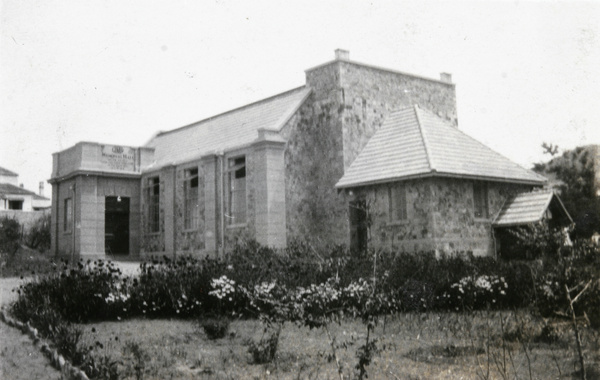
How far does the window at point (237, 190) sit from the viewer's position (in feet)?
79.7

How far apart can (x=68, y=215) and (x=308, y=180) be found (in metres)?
12.5

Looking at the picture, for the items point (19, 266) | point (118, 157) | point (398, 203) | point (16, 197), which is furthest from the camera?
point (16, 197)

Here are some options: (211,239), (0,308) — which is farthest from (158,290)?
(211,239)

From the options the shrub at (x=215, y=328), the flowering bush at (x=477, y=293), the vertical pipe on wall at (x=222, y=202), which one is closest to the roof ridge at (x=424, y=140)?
the flowering bush at (x=477, y=293)

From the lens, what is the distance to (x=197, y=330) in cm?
1139

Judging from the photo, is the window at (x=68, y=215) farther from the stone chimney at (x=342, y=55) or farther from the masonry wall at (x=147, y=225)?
the stone chimney at (x=342, y=55)

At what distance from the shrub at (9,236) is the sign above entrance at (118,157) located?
5455mm

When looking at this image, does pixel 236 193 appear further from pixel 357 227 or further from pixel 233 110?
pixel 233 110

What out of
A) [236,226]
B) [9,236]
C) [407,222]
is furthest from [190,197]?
[407,222]

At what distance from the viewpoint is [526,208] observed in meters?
21.1

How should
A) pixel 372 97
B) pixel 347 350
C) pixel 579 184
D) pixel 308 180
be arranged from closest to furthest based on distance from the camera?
pixel 347 350, pixel 308 180, pixel 372 97, pixel 579 184

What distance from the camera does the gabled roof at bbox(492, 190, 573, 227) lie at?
67.1 ft

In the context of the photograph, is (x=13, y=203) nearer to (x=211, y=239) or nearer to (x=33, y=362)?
(x=211, y=239)

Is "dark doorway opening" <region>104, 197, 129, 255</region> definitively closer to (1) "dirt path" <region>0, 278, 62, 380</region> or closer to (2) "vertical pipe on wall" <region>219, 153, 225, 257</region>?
(2) "vertical pipe on wall" <region>219, 153, 225, 257</region>
